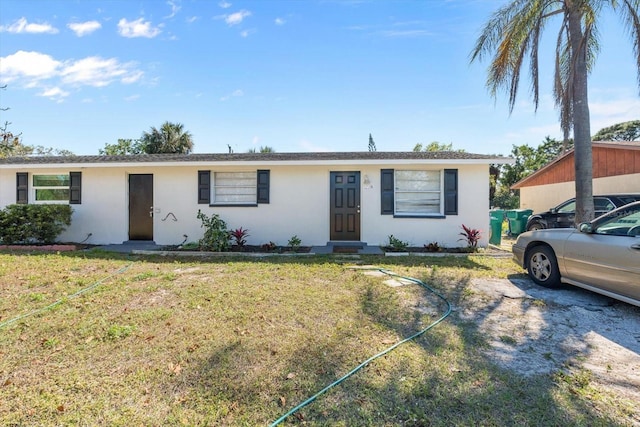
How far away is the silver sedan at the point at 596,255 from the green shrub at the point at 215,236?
7202 mm

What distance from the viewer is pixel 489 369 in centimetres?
273

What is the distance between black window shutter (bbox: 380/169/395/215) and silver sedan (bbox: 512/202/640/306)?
4.16 metres

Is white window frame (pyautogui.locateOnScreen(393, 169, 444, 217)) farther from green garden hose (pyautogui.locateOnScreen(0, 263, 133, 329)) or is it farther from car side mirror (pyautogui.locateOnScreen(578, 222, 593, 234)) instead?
green garden hose (pyautogui.locateOnScreen(0, 263, 133, 329))

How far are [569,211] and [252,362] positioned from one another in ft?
41.3

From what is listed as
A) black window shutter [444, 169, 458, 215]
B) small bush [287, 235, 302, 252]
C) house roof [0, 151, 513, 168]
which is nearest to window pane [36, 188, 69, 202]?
house roof [0, 151, 513, 168]

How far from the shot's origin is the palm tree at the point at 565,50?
6.32m

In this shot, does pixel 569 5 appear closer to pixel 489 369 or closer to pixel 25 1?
pixel 489 369

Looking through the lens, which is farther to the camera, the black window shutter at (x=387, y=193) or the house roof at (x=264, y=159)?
the black window shutter at (x=387, y=193)

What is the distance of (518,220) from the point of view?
13.0 meters

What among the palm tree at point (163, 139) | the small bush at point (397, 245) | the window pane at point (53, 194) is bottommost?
Result: the small bush at point (397, 245)

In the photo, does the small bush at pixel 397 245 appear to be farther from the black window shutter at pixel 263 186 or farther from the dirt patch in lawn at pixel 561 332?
the black window shutter at pixel 263 186

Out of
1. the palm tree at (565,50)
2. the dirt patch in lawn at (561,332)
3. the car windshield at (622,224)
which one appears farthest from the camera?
the palm tree at (565,50)

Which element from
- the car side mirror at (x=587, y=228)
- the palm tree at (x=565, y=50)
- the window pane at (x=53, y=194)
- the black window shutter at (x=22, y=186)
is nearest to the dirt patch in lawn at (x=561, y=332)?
the car side mirror at (x=587, y=228)

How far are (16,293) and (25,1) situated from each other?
803 centimetres
